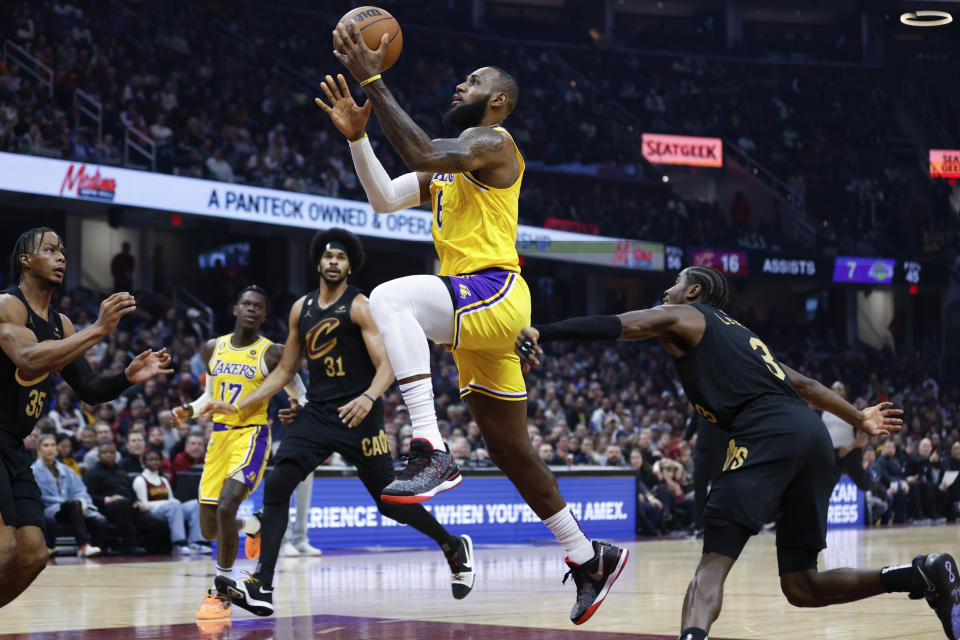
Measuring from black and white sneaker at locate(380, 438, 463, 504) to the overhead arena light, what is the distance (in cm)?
3310

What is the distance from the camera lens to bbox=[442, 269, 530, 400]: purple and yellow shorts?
17.3ft

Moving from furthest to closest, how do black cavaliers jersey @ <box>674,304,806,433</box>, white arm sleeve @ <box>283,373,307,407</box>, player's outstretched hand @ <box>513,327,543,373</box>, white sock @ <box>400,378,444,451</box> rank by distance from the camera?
white arm sleeve @ <box>283,373,307,407</box>
white sock @ <box>400,378,444,451</box>
black cavaliers jersey @ <box>674,304,806,433</box>
player's outstretched hand @ <box>513,327,543,373</box>

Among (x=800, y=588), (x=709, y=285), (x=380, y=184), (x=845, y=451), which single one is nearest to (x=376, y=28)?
(x=380, y=184)

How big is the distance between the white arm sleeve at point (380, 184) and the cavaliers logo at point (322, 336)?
5.41 ft

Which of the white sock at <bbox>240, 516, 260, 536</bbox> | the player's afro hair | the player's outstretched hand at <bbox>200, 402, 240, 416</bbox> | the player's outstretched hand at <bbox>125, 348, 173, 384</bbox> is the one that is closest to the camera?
the player's outstretched hand at <bbox>125, 348, 173, 384</bbox>

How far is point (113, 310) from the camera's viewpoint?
550 cm

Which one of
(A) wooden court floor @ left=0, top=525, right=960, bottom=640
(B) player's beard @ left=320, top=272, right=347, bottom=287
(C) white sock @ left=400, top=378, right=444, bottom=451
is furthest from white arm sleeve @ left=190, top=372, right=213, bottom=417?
(C) white sock @ left=400, top=378, right=444, bottom=451

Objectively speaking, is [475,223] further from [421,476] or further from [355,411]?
[355,411]

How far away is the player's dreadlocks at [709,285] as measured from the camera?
5465 millimetres

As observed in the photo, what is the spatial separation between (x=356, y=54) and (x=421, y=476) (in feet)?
6.04

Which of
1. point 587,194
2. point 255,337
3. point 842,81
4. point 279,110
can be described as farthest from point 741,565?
point 842,81

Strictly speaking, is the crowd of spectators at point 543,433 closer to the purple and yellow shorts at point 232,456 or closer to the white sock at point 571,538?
the purple and yellow shorts at point 232,456

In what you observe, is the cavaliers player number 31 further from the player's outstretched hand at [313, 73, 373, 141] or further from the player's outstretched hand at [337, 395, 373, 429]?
the player's outstretched hand at [337, 395, 373, 429]

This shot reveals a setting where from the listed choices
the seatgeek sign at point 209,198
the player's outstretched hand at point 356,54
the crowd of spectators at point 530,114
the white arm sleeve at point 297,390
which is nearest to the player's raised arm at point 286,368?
the white arm sleeve at point 297,390
